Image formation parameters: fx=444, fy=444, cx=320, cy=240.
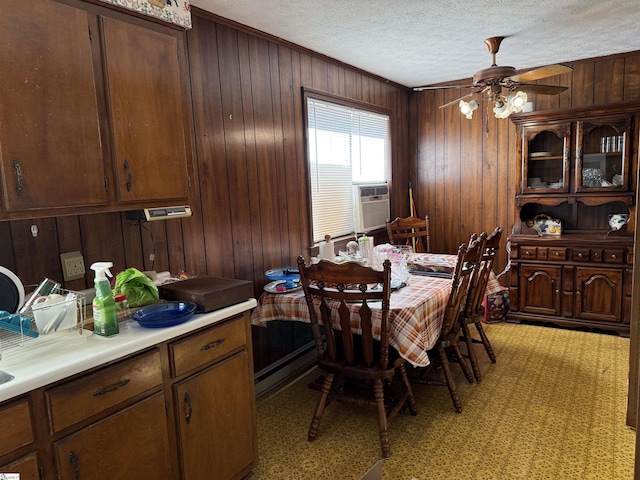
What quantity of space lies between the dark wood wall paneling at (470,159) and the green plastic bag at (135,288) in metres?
3.66

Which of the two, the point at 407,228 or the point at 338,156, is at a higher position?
the point at 338,156

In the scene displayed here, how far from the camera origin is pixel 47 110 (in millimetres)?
1580

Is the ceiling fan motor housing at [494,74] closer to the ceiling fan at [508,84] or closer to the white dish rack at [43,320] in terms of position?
the ceiling fan at [508,84]

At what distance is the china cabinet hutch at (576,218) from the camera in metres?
3.86

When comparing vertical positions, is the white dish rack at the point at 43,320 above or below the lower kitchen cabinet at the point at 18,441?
above

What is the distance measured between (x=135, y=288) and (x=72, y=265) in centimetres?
32

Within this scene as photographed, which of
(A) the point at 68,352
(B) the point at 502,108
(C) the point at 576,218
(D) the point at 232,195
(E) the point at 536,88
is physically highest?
(E) the point at 536,88

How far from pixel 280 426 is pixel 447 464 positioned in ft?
3.17

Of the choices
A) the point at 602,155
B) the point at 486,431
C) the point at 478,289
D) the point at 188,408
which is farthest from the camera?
the point at 602,155

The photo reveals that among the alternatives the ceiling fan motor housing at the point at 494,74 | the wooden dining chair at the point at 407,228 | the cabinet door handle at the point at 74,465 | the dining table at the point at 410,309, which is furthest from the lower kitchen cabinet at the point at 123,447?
the wooden dining chair at the point at 407,228

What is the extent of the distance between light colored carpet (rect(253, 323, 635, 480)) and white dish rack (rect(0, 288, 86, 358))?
1.20 metres

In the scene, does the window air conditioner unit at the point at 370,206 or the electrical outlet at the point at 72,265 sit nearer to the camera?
the electrical outlet at the point at 72,265

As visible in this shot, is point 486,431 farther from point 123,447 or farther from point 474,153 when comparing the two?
point 474,153

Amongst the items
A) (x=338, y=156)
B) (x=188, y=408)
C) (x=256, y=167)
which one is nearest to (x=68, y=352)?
(x=188, y=408)
